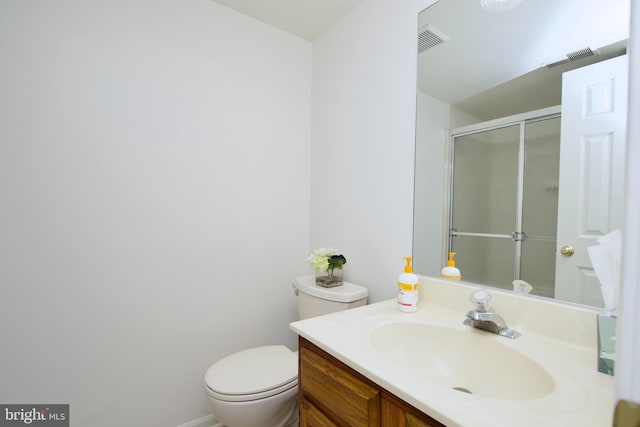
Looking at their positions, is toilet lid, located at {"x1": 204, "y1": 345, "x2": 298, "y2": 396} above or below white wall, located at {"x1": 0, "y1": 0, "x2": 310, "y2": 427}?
below

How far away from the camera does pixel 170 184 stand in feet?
4.69

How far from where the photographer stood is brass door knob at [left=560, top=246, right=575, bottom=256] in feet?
2.75

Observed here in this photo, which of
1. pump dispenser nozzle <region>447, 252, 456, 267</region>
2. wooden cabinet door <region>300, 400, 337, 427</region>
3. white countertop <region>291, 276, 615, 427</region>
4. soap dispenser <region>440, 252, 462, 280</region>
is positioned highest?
pump dispenser nozzle <region>447, 252, 456, 267</region>

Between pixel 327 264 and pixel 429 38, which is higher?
pixel 429 38

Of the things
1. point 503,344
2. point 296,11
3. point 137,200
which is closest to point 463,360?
point 503,344

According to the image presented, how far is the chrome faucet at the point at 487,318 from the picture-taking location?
84 centimetres

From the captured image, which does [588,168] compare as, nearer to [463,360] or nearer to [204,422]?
[463,360]

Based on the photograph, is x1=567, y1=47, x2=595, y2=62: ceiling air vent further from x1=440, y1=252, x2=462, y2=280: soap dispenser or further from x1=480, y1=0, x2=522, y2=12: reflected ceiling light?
x1=440, y1=252, x2=462, y2=280: soap dispenser

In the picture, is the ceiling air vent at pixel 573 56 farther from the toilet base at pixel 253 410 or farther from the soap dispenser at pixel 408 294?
the toilet base at pixel 253 410

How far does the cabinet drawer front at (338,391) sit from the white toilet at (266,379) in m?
0.35

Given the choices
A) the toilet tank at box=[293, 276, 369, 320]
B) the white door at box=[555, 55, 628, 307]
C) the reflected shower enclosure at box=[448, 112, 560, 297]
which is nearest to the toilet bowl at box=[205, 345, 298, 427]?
the toilet tank at box=[293, 276, 369, 320]

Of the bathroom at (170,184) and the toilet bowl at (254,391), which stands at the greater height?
the bathroom at (170,184)

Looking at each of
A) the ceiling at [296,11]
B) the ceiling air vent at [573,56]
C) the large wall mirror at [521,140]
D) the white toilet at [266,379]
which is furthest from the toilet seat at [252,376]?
the ceiling at [296,11]
